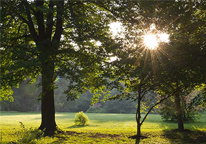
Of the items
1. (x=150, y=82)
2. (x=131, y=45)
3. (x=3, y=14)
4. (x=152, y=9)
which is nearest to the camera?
(x=152, y=9)

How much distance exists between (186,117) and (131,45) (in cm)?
1757

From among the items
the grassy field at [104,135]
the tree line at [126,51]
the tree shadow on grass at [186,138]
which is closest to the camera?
the tree line at [126,51]

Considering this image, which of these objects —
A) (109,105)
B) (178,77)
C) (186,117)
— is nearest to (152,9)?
(178,77)

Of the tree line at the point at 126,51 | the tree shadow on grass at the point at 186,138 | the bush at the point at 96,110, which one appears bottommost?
the tree shadow on grass at the point at 186,138

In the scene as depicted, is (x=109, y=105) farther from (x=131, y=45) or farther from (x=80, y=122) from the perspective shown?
(x=131, y=45)

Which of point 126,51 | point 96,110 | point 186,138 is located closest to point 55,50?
point 126,51

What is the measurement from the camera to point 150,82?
1188 cm

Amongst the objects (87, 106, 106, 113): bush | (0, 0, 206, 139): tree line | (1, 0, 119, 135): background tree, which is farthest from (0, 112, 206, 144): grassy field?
(87, 106, 106, 113): bush

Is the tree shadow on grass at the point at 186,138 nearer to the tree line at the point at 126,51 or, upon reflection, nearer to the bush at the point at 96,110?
the tree line at the point at 126,51

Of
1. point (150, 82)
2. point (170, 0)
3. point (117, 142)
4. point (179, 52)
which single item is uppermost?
point (170, 0)

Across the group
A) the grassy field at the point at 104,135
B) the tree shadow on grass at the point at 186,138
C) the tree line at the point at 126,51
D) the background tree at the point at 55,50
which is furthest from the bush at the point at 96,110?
the background tree at the point at 55,50

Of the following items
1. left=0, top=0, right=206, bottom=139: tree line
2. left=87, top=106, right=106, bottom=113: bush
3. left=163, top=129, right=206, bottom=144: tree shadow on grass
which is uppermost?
left=0, top=0, right=206, bottom=139: tree line

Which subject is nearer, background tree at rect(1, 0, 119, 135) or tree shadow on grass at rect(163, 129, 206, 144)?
background tree at rect(1, 0, 119, 135)

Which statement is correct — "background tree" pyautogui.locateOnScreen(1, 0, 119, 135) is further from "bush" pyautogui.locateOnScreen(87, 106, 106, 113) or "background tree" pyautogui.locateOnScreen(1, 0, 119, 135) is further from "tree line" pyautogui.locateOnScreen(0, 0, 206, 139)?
"bush" pyautogui.locateOnScreen(87, 106, 106, 113)
